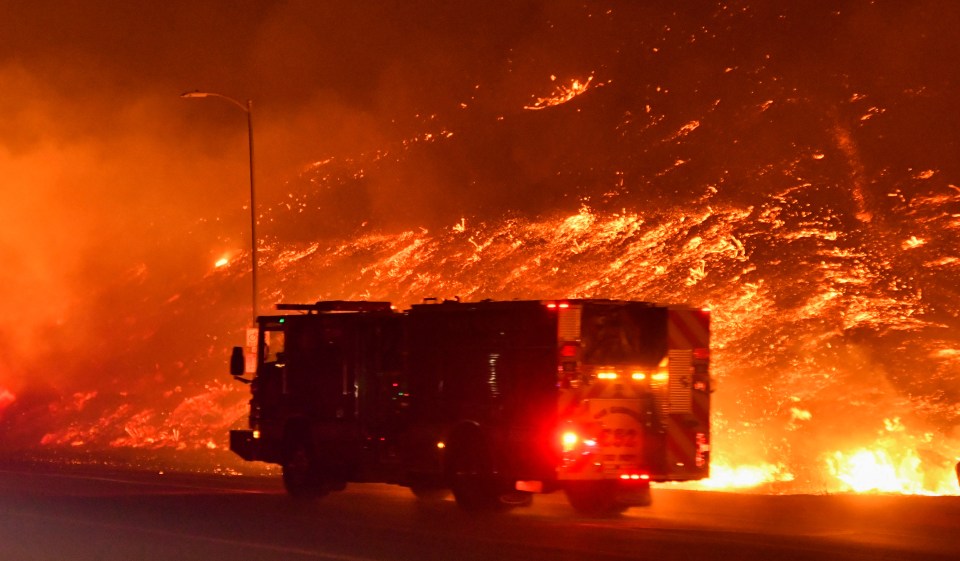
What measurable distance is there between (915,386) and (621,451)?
67.8 ft

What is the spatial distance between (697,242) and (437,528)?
104 ft

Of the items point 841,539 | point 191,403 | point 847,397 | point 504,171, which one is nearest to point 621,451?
point 841,539

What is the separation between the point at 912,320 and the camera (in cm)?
3931

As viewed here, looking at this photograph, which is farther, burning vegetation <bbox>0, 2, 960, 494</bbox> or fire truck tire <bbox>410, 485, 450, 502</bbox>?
burning vegetation <bbox>0, 2, 960, 494</bbox>

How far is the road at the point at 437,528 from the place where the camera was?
13211mm

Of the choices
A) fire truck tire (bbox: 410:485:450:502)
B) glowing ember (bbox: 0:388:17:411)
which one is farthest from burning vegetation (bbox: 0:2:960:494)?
fire truck tire (bbox: 410:485:450:502)

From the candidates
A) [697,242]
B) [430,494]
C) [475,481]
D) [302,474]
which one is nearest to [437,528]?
[475,481]

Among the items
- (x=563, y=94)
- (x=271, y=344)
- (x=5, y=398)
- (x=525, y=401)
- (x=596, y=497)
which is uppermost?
(x=563, y=94)

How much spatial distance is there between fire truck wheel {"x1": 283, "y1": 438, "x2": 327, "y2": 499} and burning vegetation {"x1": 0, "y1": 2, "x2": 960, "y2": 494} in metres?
9.10

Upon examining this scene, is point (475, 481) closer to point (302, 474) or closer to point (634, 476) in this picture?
point (634, 476)

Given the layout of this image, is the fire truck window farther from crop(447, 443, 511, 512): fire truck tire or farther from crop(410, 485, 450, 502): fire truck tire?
crop(447, 443, 511, 512): fire truck tire

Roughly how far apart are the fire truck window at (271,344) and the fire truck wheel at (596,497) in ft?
20.5

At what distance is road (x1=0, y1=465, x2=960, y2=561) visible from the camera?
13.2m

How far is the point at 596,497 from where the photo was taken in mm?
17594
